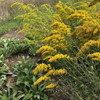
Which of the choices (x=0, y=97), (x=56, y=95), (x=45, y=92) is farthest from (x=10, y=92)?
(x=56, y=95)

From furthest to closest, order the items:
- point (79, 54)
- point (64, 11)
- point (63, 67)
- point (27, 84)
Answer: point (64, 11) → point (27, 84) → point (63, 67) → point (79, 54)

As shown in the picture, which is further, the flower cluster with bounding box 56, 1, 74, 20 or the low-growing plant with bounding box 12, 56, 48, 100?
the flower cluster with bounding box 56, 1, 74, 20

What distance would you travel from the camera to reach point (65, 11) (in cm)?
344

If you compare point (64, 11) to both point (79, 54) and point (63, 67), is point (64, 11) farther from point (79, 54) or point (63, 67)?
point (79, 54)

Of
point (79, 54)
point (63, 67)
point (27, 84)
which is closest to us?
point (79, 54)

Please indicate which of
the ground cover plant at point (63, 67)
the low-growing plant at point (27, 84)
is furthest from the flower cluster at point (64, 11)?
the low-growing plant at point (27, 84)

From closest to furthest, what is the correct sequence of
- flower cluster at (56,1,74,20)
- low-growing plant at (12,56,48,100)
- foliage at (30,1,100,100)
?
1. foliage at (30,1,100,100)
2. low-growing plant at (12,56,48,100)
3. flower cluster at (56,1,74,20)

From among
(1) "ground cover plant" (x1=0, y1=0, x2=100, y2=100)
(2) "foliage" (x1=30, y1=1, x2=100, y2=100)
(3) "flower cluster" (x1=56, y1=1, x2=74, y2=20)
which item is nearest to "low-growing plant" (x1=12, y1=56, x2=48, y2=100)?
(1) "ground cover plant" (x1=0, y1=0, x2=100, y2=100)

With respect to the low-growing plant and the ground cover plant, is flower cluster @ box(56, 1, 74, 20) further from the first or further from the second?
the low-growing plant

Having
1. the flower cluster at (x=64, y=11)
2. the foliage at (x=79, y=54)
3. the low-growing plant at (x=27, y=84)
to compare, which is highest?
the flower cluster at (x=64, y=11)

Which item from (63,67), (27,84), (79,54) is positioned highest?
(79,54)

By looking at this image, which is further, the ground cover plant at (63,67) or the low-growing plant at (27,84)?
the low-growing plant at (27,84)

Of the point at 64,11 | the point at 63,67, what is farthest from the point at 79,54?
the point at 64,11

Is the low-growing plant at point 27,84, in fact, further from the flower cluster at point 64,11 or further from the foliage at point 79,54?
the flower cluster at point 64,11
